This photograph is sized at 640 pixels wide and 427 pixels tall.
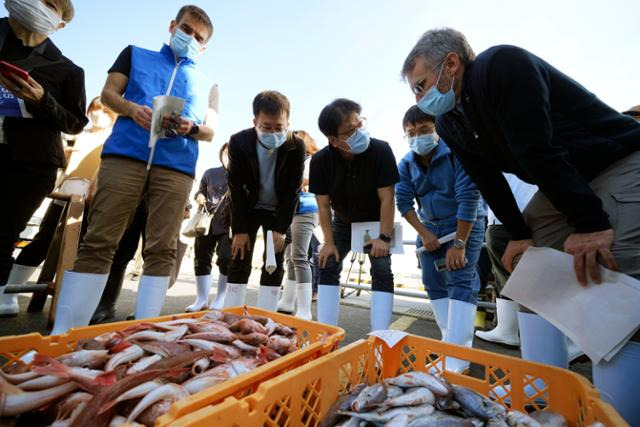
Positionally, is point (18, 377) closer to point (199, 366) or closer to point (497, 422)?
point (199, 366)

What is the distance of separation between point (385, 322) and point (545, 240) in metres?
1.11

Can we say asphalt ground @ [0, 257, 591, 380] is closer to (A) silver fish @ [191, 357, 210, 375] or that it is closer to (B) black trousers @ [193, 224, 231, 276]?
(B) black trousers @ [193, 224, 231, 276]

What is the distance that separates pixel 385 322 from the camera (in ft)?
6.73

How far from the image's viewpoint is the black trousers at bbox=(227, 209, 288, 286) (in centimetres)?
248

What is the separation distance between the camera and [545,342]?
1384 millimetres

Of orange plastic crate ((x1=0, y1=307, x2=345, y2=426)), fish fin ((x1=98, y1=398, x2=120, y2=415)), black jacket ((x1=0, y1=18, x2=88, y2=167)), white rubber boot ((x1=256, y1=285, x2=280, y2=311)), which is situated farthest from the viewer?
white rubber boot ((x1=256, y1=285, x2=280, y2=311))

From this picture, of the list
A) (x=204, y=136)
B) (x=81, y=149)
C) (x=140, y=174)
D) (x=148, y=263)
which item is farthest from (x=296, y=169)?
(x=81, y=149)

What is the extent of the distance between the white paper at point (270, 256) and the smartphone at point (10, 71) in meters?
1.77

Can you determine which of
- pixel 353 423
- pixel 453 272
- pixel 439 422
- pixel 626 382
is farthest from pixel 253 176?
pixel 626 382

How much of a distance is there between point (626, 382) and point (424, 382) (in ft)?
1.95

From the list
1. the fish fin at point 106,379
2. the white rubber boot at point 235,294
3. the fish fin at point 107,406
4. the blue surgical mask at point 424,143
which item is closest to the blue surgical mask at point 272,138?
the blue surgical mask at point 424,143

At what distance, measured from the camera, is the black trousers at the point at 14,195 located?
1.88m

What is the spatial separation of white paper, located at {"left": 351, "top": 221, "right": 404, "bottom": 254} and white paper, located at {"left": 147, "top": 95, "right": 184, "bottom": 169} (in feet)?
4.65

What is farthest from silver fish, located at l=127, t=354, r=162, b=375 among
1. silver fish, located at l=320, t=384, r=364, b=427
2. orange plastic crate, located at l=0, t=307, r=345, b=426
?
silver fish, located at l=320, t=384, r=364, b=427
